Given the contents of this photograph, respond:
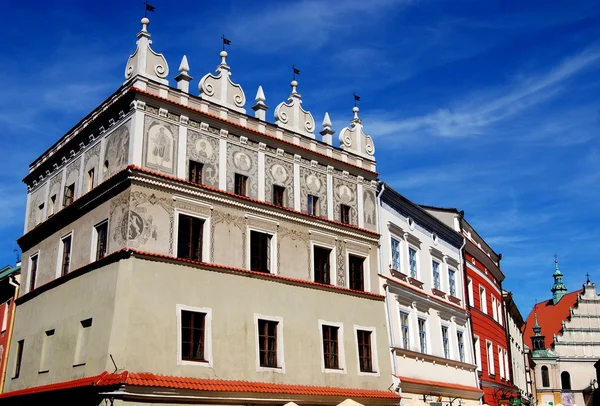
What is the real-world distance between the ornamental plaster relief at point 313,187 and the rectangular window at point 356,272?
2.29m

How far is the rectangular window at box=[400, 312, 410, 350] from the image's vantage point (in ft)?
99.1

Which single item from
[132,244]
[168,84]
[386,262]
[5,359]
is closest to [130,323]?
[132,244]

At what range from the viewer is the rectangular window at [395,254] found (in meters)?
31.0

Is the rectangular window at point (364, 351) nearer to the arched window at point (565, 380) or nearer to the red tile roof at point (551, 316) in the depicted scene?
the arched window at point (565, 380)

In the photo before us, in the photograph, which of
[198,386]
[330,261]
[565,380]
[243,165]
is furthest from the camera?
[565,380]

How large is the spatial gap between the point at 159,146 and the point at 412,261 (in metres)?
14.5

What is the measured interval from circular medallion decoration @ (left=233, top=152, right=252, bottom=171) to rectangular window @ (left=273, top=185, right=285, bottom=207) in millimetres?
1423

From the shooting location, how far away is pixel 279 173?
26.6 metres

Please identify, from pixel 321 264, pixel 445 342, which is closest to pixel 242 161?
pixel 321 264

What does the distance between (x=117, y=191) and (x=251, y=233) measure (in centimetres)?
484

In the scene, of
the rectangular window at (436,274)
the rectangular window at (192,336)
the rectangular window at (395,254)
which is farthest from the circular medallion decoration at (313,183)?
the rectangular window at (436,274)

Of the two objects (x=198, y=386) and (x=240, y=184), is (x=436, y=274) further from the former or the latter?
(x=198, y=386)

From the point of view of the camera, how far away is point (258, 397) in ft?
75.5

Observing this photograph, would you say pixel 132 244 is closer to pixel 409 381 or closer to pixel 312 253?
pixel 312 253
